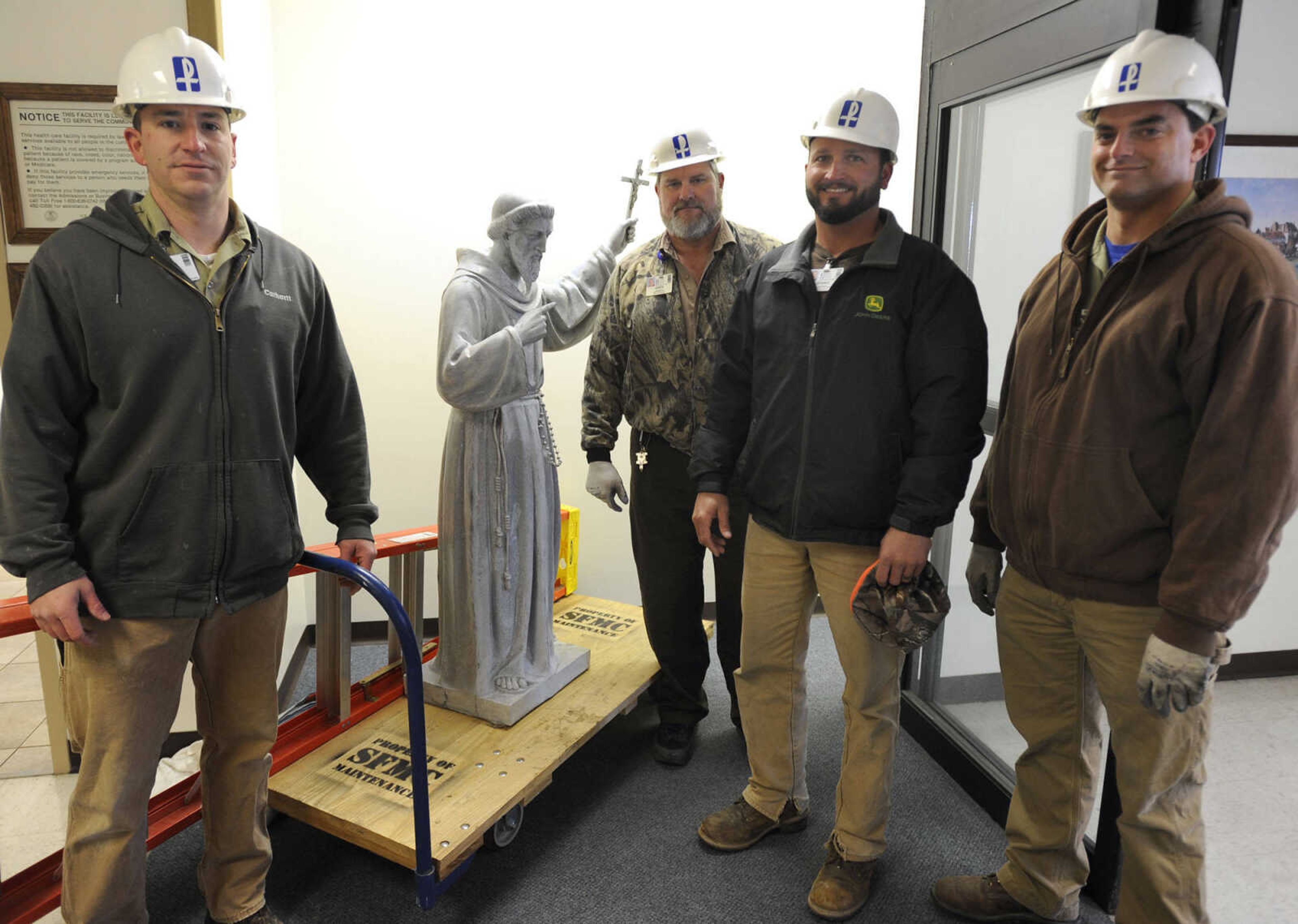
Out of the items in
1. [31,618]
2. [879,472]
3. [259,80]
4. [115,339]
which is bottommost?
[31,618]

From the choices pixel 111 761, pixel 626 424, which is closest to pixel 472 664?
pixel 111 761


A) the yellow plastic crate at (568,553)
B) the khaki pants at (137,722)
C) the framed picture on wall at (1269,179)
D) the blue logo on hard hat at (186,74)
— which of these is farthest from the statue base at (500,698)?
the framed picture on wall at (1269,179)

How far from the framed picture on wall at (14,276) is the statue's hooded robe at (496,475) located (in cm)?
122

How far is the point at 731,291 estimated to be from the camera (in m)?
2.64

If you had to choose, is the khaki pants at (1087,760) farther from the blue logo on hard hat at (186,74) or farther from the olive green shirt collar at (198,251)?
the blue logo on hard hat at (186,74)

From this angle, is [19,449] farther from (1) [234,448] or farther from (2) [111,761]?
(2) [111,761]

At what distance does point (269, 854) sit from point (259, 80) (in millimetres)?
2676

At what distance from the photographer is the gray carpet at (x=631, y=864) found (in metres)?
2.20

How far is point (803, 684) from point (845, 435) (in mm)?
763

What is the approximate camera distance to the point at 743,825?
2.44 metres

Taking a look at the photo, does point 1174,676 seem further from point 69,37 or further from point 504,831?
point 69,37

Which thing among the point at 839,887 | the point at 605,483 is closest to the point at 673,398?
the point at 605,483

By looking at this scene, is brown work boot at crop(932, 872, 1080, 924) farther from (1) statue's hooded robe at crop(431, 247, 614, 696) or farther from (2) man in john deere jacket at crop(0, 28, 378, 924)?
(2) man in john deere jacket at crop(0, 28, 378, 924)

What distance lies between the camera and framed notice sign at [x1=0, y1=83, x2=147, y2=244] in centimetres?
242
